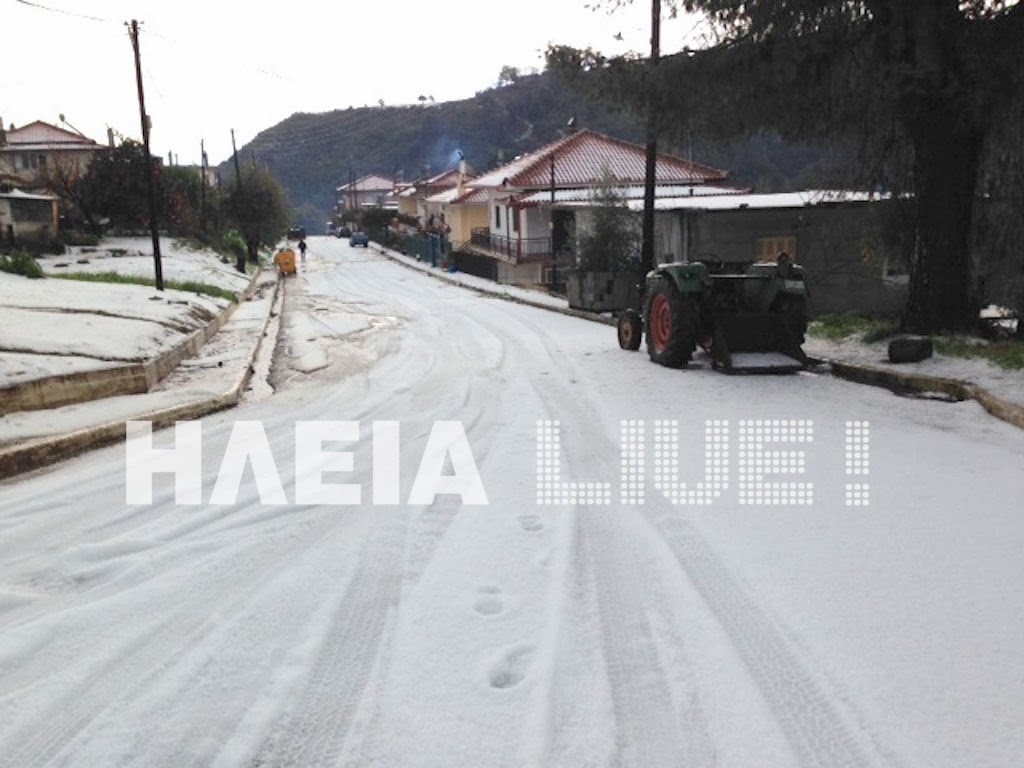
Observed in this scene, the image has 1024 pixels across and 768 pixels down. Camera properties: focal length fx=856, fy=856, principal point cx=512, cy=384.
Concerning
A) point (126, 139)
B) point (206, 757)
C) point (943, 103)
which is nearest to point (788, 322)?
point (943, 103)

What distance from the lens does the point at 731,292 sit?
34.8 ft

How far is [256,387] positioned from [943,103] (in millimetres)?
9056

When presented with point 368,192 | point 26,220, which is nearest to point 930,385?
point 26,220

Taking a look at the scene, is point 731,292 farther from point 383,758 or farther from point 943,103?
point 383,758

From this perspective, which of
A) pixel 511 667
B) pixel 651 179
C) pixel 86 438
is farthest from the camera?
pixel 651 179

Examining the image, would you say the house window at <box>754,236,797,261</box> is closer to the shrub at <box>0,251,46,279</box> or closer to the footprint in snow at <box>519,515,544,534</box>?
the shrub at <box>0,251,46,279</box>

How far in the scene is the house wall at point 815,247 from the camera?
1992 cm

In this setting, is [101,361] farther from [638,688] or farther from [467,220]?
[467,220]

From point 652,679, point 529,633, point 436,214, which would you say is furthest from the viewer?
point 436,214

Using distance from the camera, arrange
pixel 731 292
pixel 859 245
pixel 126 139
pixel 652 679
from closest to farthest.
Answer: pixel 652 679
pixel 731 292
pixel 859 245
pixel 126 139

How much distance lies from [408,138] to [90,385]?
15449 cm

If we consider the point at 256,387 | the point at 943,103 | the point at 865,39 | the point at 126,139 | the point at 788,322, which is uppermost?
the point at 126,139

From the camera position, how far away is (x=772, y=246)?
20.3 m

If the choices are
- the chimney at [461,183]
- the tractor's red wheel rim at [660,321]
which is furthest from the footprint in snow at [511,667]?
the chimney at [461,183]
